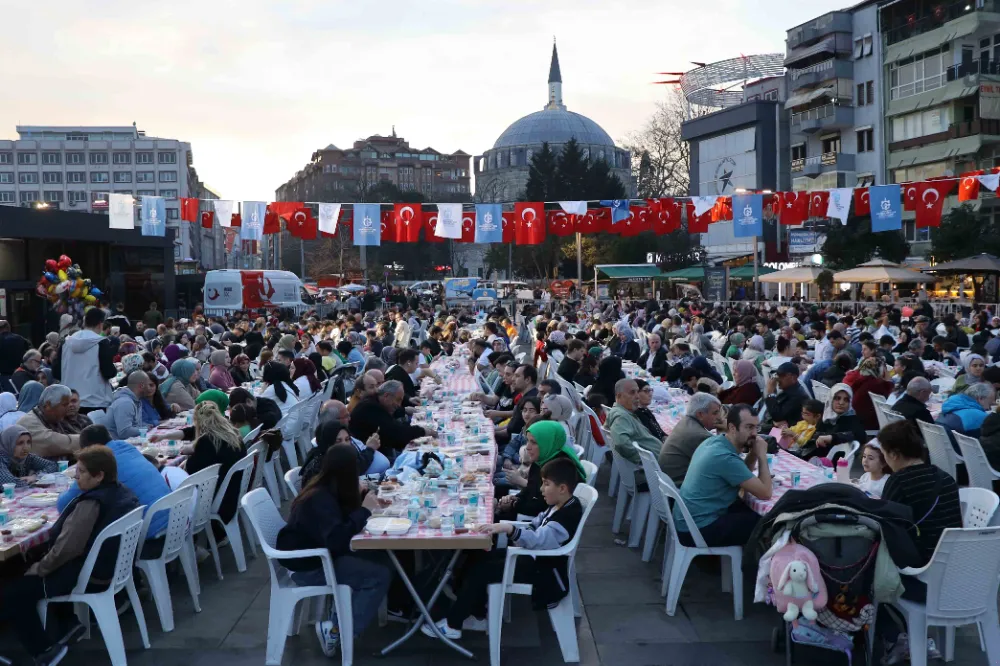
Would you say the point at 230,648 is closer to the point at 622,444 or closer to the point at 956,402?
the point at 622,444

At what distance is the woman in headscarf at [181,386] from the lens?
9.42 m

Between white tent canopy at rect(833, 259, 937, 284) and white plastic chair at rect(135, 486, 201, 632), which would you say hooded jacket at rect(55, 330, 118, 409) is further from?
white tent canopy at rect(833, 259, 937, 284)

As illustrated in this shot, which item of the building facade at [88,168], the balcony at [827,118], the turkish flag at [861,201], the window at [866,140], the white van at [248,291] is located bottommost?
the white van at [248,291]

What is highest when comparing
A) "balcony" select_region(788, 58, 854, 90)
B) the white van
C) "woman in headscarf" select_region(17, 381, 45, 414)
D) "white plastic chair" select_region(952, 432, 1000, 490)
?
"balcony" select_region(788, 58, 854, 90)

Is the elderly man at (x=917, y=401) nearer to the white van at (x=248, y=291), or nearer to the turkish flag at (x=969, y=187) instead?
the turkish flag at (x=969, y=187)

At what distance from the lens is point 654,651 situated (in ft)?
16.5

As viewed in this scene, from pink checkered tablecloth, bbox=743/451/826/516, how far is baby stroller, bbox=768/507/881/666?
83 cm

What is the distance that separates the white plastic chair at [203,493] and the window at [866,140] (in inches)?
1619

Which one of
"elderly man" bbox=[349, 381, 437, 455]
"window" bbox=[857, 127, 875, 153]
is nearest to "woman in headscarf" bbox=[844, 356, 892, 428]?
"elderly man" bbox=[349, 381, 437, 455]

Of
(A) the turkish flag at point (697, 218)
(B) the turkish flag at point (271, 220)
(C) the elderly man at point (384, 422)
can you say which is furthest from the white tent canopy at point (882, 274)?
(C) the elderly man at point (384, 422)

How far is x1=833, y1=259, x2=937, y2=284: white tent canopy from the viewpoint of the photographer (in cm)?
2402

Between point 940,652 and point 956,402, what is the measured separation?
10.7 feet

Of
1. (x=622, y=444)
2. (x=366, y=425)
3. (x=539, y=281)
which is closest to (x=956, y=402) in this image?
(x=622, y=444)

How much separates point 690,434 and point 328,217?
632 inches
